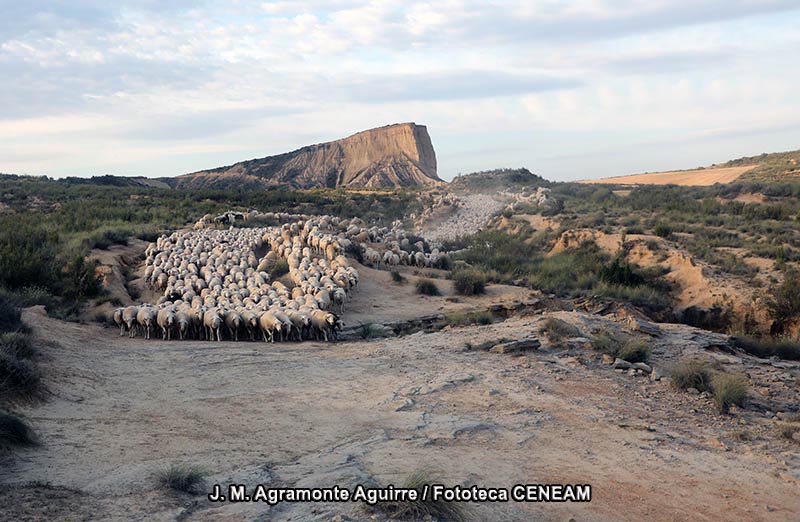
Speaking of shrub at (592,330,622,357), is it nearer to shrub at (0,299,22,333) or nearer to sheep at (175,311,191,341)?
sheep at (175,311,191,341)

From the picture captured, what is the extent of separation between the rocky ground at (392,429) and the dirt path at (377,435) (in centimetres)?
2

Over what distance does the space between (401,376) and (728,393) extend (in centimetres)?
426

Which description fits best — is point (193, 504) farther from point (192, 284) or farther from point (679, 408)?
point (192, 284)

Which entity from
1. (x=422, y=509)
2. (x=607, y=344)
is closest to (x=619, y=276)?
(x=607, y=344)

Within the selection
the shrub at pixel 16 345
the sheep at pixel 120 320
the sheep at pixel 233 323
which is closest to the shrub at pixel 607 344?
the sheep at pixel 233 323

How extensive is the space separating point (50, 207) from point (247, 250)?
22.1 meters

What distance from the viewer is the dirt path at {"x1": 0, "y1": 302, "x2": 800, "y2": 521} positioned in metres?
5.14

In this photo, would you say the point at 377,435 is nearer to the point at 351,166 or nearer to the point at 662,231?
the point at 662,231

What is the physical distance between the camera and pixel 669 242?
2184 centimetres

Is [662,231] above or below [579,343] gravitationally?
above

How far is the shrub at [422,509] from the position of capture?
15.3ft

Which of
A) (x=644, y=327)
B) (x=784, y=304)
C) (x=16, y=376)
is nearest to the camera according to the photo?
(x=16, y=376)

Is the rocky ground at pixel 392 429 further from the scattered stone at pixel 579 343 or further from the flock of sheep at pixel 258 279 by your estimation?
the flock of sheep at pixel 258 279

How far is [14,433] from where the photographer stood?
18.7ft
